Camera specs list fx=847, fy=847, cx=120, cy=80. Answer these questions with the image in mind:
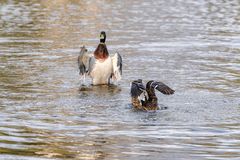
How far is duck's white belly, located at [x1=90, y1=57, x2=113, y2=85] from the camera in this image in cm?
2028

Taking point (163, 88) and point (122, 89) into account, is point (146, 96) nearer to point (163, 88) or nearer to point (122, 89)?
point (163, 88)

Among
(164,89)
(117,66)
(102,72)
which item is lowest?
(102,72)

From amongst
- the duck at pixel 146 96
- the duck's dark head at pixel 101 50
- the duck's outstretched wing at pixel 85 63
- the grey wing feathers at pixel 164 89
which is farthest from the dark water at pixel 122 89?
the duck's dark head at pixel 101 50

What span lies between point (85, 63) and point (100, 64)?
437 millimetres

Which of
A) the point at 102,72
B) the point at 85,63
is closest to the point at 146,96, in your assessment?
the point at 102,72

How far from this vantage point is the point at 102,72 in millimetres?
20469

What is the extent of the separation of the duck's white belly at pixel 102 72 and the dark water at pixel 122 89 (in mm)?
449

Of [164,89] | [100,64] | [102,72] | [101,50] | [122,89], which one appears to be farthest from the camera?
[102,72]

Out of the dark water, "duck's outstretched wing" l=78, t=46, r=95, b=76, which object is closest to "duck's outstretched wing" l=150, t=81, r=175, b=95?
the dark water

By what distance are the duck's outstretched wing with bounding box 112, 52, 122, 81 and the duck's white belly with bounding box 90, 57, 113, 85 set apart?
0.11m

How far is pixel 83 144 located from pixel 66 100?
4.88 m

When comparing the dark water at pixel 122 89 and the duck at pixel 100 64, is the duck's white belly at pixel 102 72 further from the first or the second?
the dark water at pixel 122 89

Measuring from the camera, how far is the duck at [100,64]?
20250 mm

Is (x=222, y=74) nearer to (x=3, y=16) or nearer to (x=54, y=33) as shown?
(x=54, y=33)
